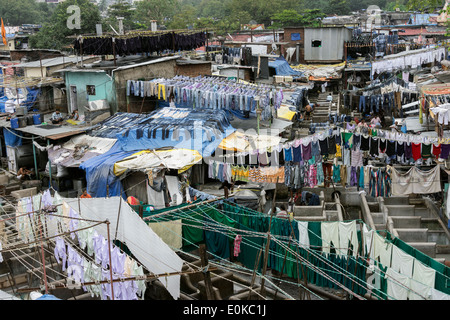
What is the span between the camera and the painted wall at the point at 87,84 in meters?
24.9

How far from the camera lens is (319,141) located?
18.2 meters

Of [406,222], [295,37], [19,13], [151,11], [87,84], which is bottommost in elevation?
[406,222]

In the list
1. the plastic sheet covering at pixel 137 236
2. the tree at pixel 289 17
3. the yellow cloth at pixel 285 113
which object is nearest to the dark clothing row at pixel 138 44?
the yellow cloth at pixel 285 113

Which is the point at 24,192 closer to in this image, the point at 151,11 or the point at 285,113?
the point at 285,113

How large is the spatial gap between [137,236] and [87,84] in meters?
13.9

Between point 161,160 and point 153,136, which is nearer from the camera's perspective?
point 161,160

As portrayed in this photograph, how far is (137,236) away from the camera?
13.7 meters

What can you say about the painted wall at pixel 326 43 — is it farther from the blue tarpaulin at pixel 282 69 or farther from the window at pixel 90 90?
the window at pixel 90 90

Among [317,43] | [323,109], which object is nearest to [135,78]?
[323,109]

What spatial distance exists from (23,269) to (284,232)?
8.06 meters

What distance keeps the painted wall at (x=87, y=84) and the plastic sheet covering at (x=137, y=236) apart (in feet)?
33.2
